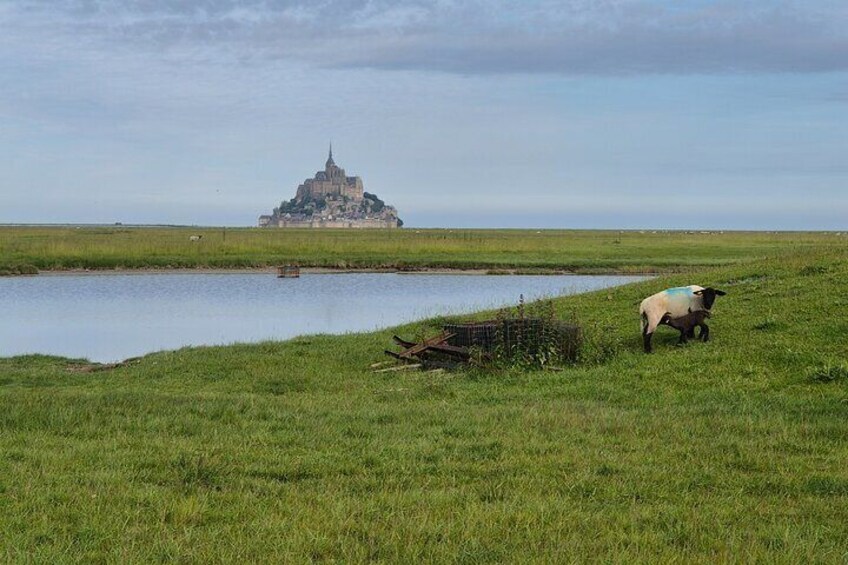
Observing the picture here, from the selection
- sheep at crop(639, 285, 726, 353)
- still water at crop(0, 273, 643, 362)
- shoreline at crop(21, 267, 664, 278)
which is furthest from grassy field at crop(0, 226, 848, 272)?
sheep at crop(639, 285, 726, 353)

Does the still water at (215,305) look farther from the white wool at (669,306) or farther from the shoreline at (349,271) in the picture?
the white wool at (669,306)

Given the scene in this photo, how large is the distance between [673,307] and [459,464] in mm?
9074

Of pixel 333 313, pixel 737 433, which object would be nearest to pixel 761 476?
pixel 737 433

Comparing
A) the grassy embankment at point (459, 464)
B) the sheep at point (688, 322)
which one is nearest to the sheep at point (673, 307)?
the sheep at point (688, 322)

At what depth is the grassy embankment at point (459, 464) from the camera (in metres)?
5.68

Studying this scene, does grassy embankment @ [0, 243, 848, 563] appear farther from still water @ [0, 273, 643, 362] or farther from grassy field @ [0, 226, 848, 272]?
grassy field @ [0, 226, 848, 272]

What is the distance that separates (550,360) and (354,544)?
9608mm

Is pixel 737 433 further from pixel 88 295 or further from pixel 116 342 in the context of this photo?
pixel 88 295

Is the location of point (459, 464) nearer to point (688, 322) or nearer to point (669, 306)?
point (669, 306)

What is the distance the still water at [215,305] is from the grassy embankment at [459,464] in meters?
12.6

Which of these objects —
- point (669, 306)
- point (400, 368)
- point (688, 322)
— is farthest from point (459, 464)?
point (688, 322)

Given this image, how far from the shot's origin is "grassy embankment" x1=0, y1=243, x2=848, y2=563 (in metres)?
5.68

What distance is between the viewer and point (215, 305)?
1437 inches

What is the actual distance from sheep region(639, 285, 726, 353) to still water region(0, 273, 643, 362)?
12.4m
